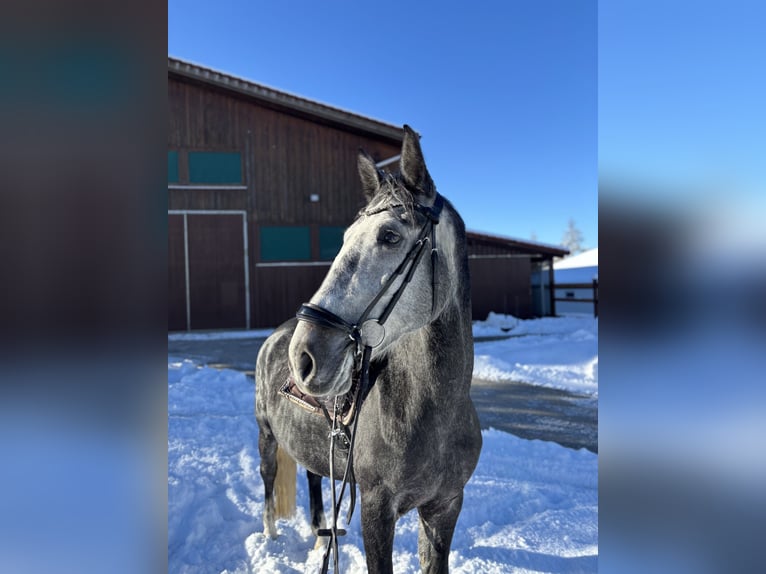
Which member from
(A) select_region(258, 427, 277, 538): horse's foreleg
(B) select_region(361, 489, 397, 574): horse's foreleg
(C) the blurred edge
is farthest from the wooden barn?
(C) the blurred edge

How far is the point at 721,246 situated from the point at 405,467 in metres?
1.31

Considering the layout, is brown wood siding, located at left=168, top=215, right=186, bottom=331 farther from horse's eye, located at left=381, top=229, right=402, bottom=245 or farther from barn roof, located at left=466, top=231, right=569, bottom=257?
horse's eye, located at left=381, top=229, right=402, bottom=245

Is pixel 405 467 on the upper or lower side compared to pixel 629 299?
lower

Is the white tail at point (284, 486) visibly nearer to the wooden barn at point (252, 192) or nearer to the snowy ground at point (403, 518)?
the snowy ground at point (403, 518)

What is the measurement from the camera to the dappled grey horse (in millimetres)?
1294

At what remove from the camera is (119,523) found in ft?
2.13

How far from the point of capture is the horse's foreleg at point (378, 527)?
160 centimetres

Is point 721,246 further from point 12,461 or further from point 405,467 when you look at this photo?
point 405,467

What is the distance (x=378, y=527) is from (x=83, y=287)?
1.43 metres

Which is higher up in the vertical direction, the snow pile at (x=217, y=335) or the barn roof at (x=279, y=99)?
the barn roof at (x=279, y=99)

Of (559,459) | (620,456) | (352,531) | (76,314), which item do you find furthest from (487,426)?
(76,314)

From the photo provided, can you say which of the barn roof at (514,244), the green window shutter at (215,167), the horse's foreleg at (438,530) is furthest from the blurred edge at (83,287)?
the barn roof at (514,244)

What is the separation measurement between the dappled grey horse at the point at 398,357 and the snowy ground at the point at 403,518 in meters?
1.00

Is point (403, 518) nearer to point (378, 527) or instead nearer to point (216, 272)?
point (378, 527)
